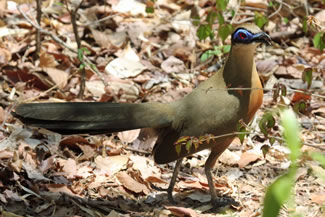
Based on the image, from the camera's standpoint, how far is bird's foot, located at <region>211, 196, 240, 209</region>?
4352mm

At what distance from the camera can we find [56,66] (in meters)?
6.04

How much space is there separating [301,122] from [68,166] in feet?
7.66

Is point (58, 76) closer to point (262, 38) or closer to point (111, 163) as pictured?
point (111, 163)

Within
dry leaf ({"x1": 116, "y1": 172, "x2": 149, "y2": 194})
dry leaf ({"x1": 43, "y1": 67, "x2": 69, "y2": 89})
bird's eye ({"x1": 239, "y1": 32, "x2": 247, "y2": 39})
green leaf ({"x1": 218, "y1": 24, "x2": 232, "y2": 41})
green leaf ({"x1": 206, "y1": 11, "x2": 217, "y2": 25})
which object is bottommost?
dry leaf ({"x1": 116, "y1": 172, "x2": 149, "y2": 194})

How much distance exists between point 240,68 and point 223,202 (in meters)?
1.05

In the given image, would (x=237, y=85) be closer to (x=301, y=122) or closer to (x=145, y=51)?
Answer: (x=301, y=122)

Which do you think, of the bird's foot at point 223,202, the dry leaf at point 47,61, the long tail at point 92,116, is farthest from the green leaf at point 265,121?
the dry leaf at point 47,61

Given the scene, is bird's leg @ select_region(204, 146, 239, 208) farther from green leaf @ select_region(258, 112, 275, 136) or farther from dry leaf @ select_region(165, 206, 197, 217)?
green leaf @ select_region(258, 112, 275, 136)

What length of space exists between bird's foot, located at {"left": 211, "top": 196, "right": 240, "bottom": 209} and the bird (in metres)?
0.32

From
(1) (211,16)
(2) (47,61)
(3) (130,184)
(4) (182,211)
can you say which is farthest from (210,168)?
(2) (47,61)

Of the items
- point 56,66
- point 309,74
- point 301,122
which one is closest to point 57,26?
point 56,66

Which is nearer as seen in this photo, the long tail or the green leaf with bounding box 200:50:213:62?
the long tail

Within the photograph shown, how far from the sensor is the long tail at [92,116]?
3.79 metres

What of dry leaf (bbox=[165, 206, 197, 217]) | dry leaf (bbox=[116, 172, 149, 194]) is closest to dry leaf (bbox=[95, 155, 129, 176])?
dry leaf (bbox=[116, 172, 149, 194])
